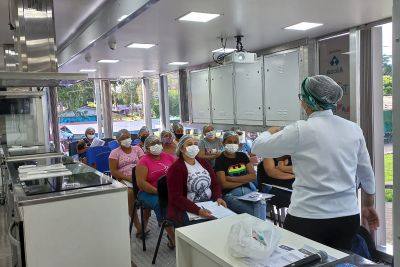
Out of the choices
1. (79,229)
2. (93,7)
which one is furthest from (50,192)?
(93,7)

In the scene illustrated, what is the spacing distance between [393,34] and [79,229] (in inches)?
79.6

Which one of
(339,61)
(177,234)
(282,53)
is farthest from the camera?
(282,53)

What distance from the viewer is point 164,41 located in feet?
13.4

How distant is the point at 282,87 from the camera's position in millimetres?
4555

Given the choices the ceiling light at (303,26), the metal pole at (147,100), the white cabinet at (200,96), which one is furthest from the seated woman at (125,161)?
the metal pole at (147,100)

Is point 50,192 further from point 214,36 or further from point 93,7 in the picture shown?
point 214,36

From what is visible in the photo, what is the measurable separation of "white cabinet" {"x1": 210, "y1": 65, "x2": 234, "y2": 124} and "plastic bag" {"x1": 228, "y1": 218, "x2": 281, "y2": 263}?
4.47 meters

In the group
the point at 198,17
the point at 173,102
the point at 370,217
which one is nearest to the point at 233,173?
the point at 198,17

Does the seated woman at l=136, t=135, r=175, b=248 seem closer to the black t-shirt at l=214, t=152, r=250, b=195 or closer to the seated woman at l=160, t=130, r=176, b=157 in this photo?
the black t-shirt at l=214, t=152, r=250, b=195

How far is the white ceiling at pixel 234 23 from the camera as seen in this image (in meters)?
2.78

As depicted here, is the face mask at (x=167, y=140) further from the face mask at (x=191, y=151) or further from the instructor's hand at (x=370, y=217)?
the instructor's hand at (x=370, y=217)

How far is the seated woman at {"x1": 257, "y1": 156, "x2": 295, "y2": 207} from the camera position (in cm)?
341

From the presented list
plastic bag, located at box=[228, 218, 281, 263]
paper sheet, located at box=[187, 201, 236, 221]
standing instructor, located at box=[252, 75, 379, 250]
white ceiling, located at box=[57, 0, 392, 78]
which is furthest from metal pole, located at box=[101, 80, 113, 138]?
plastic bag, located at box=[228, 218, 281, 263]

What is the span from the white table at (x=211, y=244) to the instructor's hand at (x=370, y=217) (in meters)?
0.61
